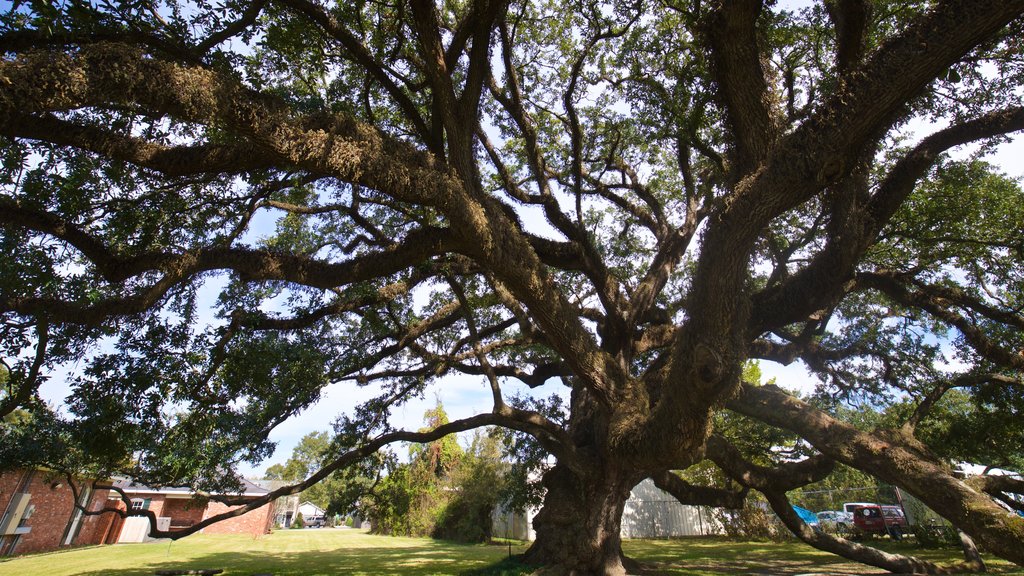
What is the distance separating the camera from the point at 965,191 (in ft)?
25.2

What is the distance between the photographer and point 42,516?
1692 centimetres

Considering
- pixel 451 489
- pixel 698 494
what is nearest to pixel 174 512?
pixel 451 489

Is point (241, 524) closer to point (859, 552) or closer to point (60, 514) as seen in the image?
point (60, 514)

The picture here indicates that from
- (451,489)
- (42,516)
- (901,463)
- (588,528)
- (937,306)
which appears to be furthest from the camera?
(451,489)

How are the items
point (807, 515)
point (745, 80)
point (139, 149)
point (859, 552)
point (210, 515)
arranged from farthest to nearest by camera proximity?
point (210, 515)
point (807, 515)
point (859, 552)
point (745, 80)
point (139, 149)

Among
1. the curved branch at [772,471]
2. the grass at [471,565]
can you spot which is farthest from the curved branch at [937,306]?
the grass at [471,565]

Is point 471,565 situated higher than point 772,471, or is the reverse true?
point 772,471

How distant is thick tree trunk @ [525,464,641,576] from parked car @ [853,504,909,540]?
1367 centimetres

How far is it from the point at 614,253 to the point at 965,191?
6307 mm

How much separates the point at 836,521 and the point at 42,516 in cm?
2972

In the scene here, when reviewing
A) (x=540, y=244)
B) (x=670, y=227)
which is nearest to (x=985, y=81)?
(x=670, y=227)

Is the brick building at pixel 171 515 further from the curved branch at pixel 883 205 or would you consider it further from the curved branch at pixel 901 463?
the curved branch at pixel 883 205

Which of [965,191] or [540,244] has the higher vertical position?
[965,191]

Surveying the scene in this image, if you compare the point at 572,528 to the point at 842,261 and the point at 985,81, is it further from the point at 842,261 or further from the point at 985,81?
the point at 985,81
